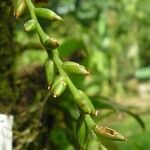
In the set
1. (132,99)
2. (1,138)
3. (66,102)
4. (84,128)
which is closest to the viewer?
(84,128)

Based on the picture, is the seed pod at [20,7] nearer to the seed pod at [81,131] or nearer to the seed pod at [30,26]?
the seed pod at [30,26]

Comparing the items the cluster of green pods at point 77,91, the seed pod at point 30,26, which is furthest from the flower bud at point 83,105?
the seed pod at point 30,26

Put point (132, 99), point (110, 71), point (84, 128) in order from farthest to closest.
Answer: point (132, 99) < point (110, 71) < point (84, 128)

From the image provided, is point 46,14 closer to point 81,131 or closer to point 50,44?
point 50,44

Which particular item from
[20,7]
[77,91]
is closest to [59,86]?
[77,91]

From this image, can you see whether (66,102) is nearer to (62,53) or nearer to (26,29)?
(62,53)

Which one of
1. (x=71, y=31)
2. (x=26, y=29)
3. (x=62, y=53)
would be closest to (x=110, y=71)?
(x=71, y=31)
